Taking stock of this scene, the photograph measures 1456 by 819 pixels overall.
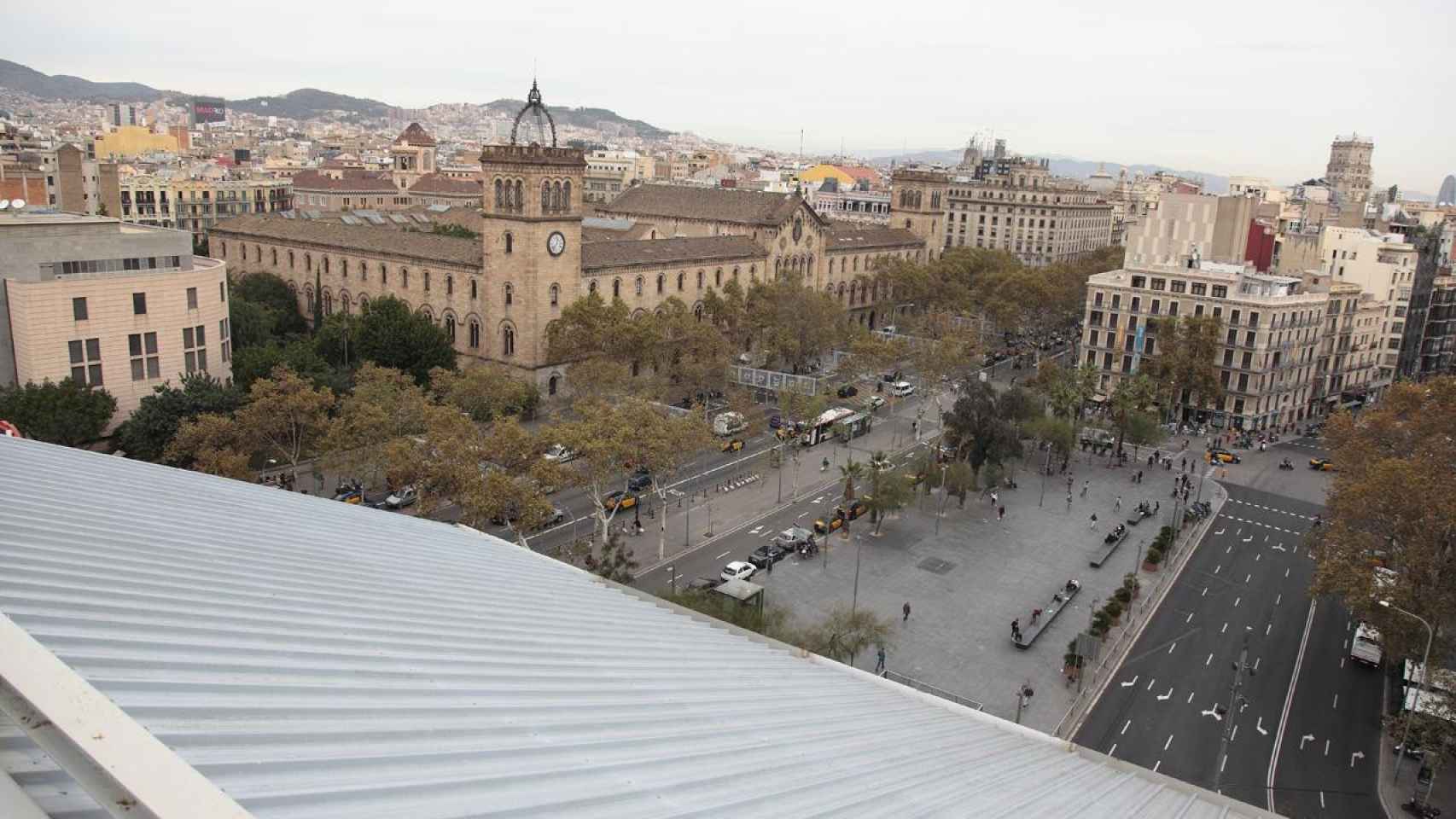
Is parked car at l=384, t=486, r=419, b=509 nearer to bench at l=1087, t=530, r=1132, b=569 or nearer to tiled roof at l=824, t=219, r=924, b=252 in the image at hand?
bench at l=1087, t=530, r=1132, b=569

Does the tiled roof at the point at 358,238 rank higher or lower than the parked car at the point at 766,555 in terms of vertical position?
higher

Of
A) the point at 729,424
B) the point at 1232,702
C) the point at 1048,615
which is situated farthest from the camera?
the point at 729,424

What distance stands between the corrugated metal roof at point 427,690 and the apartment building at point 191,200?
127018mm

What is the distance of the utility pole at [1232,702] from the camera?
35594mm

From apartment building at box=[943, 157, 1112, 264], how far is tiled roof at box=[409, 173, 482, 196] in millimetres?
84478

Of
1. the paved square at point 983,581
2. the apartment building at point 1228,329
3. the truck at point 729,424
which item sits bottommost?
the paved square at point 983,581

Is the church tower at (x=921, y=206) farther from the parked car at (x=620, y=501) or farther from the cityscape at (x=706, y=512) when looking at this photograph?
the parked car at (x=620, y=501)

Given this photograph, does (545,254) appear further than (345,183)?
No

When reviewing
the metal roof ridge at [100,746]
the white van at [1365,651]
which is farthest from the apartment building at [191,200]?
the metal roof ridge at [100,746]

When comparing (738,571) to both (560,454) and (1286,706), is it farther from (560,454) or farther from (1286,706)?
(1286,706)

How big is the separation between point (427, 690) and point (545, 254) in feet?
225

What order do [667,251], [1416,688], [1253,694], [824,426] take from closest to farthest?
[1416,688], [1253,694], [824,426], [667,251]

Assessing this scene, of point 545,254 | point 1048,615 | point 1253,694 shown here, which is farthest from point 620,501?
point 1253,694

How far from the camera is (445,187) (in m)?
176
